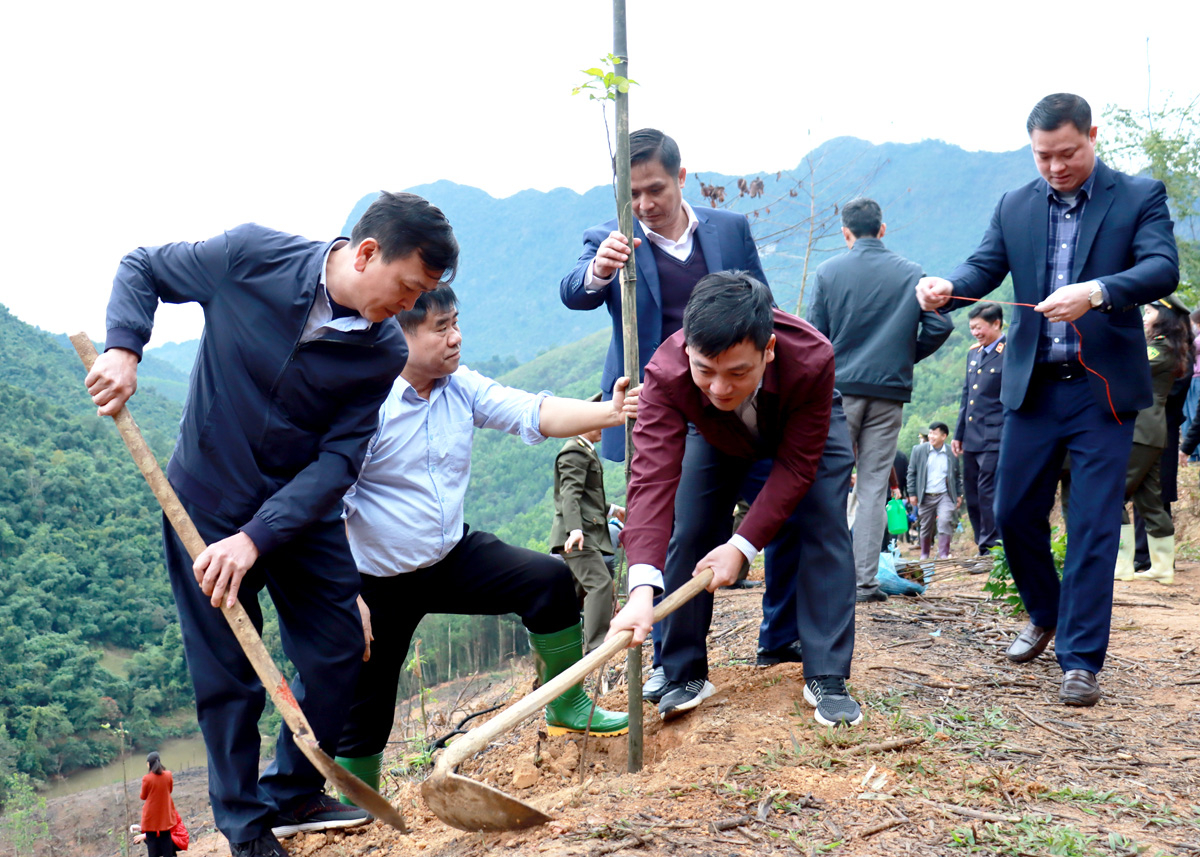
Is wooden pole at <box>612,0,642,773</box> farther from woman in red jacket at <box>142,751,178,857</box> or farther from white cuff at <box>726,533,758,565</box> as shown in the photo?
woman in red jacket at <box>142,751,178,857</box>

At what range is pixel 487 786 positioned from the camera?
7.96 ft

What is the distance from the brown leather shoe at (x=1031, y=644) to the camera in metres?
3.97

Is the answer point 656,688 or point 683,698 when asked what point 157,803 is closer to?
point 656,688

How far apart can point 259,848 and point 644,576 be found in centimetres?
138

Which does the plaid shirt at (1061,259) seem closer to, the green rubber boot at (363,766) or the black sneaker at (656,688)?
the black sneaker at (656,688)

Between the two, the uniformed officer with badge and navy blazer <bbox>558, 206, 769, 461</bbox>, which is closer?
navy blazer <bbox>558, 206, 769, 461</bbox>

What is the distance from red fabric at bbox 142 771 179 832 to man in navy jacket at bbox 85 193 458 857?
19.1 feet

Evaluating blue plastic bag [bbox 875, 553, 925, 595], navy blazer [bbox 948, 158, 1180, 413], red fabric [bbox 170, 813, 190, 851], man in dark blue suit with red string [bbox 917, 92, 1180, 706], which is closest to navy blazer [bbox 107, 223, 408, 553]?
man in dark blue suit with red string [bbox 917, 92, 1180, 706]

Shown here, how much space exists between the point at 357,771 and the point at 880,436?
136 inches

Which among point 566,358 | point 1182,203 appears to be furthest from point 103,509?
point 1182,203

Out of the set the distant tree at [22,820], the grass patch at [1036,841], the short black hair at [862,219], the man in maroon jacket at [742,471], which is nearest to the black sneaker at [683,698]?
the man in maroon jacket at [742,471]

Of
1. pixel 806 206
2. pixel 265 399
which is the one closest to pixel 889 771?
pixel 265 399

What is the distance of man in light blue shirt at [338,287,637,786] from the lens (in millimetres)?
3164

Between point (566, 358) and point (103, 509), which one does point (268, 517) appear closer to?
point (103, 509)
